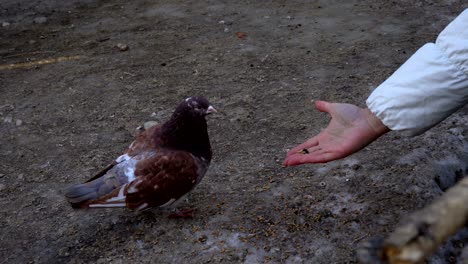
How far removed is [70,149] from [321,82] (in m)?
2.07

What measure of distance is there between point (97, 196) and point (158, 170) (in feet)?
1.14

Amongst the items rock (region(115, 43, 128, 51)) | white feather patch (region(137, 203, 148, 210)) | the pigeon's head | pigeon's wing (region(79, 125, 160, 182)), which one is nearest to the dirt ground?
rock (region(115, 43, 128, 51))

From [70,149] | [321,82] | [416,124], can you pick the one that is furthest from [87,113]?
[416,124]

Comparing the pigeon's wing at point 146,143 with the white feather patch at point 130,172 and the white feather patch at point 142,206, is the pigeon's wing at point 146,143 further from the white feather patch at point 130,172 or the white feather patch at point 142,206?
the white feather patch at point 142,206

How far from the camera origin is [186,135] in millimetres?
3324

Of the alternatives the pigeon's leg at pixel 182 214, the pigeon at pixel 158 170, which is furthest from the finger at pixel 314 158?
the pigeon's leg at pixel 182 214

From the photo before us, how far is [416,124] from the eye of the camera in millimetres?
2861

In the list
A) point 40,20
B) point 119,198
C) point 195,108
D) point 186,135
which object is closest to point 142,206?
point 119,198

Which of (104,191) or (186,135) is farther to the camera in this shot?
(186,135)

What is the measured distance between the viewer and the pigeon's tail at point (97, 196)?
3.12m

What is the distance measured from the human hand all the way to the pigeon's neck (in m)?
0.49

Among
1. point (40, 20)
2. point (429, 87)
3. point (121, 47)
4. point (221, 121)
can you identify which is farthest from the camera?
point (40, 20)

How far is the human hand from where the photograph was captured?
3.09m

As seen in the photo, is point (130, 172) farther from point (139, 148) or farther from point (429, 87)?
point (429, 87)
